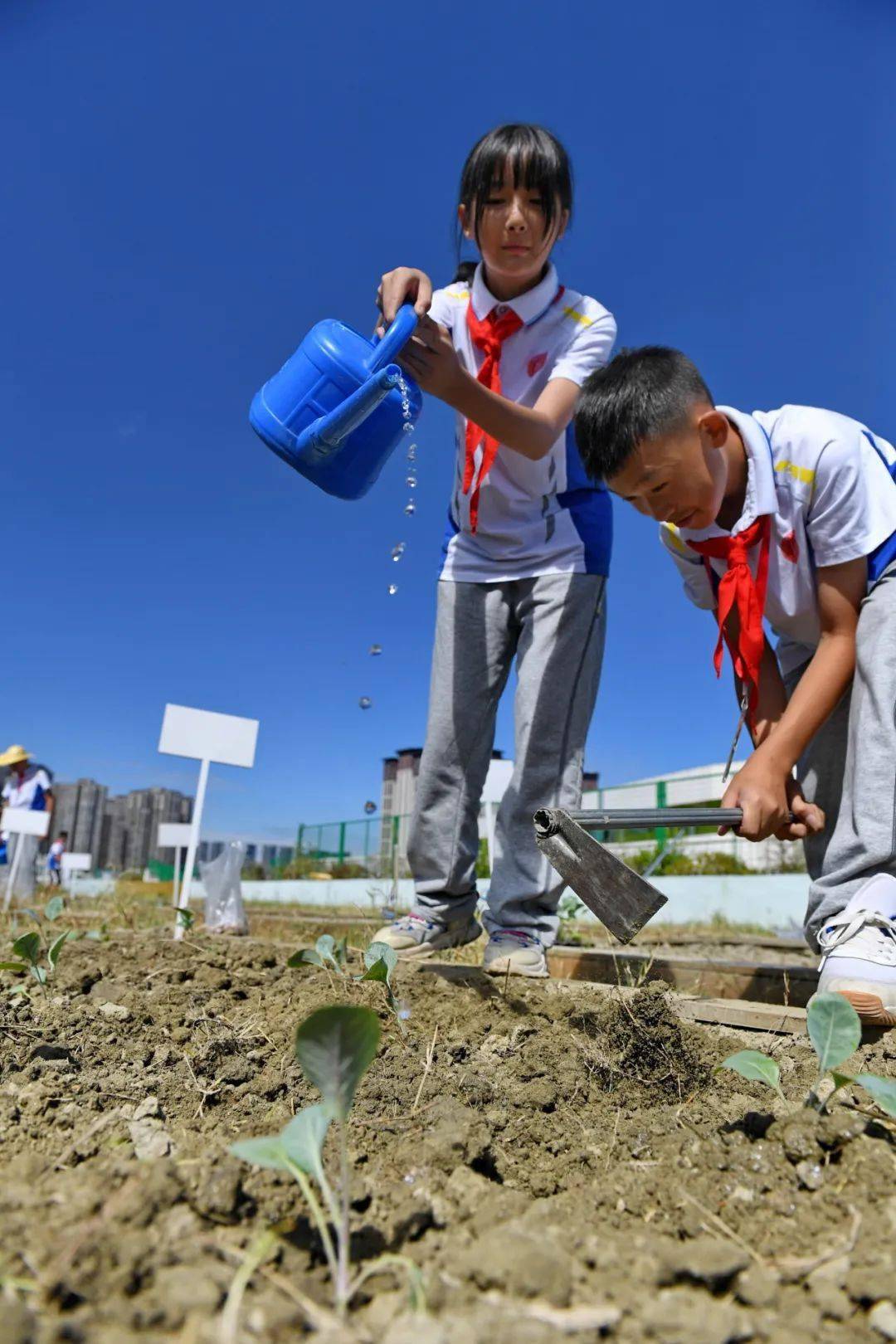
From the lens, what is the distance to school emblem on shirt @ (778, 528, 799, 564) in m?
2.30

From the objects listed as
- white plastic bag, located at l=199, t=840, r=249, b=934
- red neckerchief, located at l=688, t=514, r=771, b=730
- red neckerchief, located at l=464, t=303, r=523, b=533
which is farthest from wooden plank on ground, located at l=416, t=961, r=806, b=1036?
white plastic bag, located at l=199, t=840, r=249, b=934

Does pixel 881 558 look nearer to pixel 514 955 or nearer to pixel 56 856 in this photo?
pixel 514 955

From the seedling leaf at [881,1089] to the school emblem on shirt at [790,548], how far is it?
157cm

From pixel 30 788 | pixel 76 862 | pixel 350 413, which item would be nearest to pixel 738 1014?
pixel 350 413

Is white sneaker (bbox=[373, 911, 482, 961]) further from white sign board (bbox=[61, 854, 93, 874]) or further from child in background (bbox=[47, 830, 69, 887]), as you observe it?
child in background (bbox=[47, 830, 69, 887])

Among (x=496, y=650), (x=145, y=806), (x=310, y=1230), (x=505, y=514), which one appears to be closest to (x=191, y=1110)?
(x=310, y=1230)

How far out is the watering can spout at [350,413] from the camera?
6.33 feet

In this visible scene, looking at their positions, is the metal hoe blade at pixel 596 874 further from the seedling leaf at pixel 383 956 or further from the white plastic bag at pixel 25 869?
the white plastic bag at pixel 25 869

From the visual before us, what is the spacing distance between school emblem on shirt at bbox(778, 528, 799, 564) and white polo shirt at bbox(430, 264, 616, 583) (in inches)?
Answer: 21.3

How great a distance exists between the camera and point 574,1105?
1.35 metres

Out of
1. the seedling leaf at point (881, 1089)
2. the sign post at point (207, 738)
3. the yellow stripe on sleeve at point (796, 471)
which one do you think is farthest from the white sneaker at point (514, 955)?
the sign post at point (207, 738)

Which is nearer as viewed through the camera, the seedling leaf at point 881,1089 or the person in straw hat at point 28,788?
the seedling leaf at point 881,1089

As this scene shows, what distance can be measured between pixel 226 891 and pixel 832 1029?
4.63 meters

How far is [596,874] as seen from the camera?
5.51 feet
